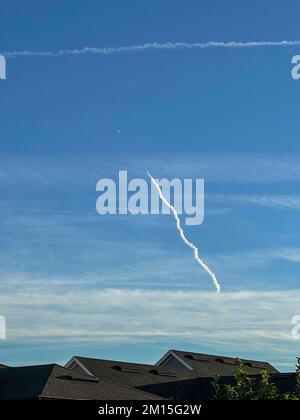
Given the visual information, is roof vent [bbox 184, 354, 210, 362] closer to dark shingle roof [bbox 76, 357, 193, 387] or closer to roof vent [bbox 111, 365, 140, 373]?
dark shingle roof [bbox 76, 357, 193, 387]

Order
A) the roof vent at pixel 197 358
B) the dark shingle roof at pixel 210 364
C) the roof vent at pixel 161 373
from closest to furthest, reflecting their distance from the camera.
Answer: the roof vent at pixel 161 373 < the dark shingle roof at pixel 210 364 < the roof vent at pixel 197 358

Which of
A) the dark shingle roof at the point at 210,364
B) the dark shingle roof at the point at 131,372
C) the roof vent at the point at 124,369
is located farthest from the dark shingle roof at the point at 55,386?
the dark shingle roof at the point at 210,364

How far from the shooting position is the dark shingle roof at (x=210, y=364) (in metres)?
58.7

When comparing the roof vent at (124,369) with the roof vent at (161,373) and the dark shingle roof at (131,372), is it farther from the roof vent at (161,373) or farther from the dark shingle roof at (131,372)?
the roof vent at (161,373)

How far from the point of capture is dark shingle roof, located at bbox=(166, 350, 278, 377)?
193ft

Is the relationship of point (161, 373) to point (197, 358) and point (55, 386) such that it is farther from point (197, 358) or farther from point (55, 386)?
point (55, 386)

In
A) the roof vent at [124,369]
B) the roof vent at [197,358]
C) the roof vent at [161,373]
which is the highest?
the roof vent at [197,358]

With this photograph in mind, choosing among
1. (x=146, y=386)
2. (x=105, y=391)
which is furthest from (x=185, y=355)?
(x=105, y=391)

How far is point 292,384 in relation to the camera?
46.6m

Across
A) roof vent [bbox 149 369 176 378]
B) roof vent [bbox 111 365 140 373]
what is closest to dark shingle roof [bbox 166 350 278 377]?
roof vent [bbox 149 369 176 378]

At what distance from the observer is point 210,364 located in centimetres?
6094
